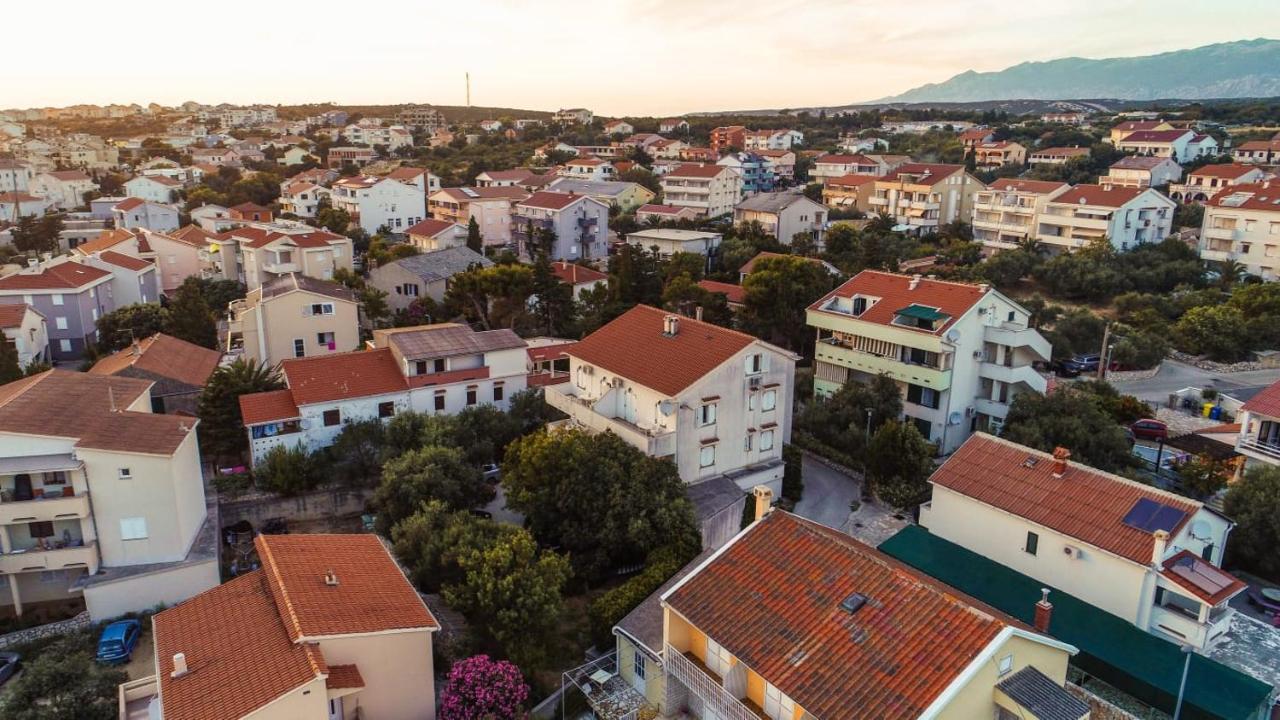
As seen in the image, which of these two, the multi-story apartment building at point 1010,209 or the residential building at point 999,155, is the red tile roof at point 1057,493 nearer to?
the multi-story apartment building at point 1010,209

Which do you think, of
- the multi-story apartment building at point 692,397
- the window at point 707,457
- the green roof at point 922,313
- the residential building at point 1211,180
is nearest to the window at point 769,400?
the multi-story apartment building at point 692,397

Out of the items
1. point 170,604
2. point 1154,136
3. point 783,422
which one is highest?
point 1154,136

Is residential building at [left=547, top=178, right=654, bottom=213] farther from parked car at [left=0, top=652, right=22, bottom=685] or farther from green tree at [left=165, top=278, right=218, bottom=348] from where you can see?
parked car at [left=0, top=652, right=22, bottom=685]

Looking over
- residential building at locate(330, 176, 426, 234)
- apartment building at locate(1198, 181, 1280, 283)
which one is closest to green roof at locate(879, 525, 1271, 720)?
apartment building at locate(1198, 181, 1280, 283)

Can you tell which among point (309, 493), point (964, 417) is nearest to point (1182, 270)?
point (964, 417)

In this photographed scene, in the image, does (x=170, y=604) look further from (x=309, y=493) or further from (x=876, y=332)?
(x=876, y=332)
